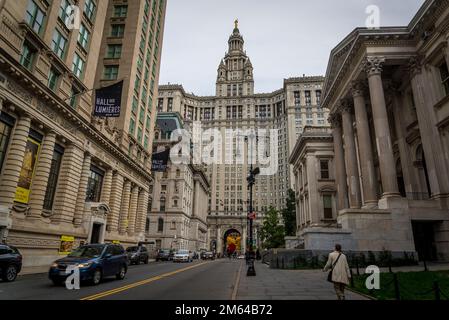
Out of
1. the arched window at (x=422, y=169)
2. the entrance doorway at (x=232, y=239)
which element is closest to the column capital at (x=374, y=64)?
the arched window at (x=422, y=169)

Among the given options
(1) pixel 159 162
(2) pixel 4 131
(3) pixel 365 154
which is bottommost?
(2) pixel 4 131

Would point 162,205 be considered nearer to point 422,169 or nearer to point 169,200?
point 169,200

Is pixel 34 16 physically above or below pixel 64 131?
above

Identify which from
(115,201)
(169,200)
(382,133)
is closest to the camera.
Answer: (382,133)

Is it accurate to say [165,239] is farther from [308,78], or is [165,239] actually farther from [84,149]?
[308,78]

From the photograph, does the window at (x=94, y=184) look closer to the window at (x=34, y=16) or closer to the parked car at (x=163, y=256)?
the window at (x=34, y=16)

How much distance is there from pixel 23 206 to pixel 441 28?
32912mm

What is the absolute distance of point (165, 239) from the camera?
6975 centimetres

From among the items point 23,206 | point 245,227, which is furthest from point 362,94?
point 245,227

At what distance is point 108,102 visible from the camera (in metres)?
22.9

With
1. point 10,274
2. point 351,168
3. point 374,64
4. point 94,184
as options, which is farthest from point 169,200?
point 10,274

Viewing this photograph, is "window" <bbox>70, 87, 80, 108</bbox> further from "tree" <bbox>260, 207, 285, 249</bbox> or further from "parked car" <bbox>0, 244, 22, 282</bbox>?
"tree" <bbox>260, 207, 285, 249</bbox>

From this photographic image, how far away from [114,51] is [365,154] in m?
34.8
